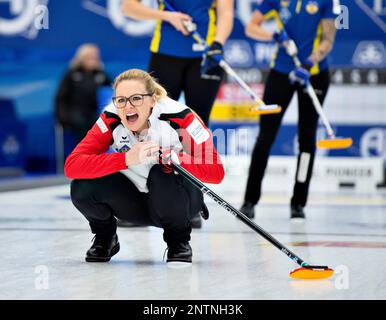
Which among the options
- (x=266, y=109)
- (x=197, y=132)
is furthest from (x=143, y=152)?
(x=266, y=109)

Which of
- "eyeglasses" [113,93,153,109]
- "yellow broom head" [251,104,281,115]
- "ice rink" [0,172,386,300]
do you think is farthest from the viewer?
"yellow broom head" [251,104,281,115]

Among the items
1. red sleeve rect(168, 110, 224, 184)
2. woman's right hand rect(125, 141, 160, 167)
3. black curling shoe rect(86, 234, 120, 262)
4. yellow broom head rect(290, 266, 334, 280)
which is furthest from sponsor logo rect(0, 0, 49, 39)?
yellow broom head rect(290, 266, 334, 280)

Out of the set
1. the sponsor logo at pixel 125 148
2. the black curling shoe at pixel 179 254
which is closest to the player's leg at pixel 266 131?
Result: the black curling shoe at pixel 179 254

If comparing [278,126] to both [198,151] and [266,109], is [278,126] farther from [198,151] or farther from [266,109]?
[198,151]

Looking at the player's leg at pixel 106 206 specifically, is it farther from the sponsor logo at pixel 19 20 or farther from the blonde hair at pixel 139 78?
the sponsor logo at pixel 19 20

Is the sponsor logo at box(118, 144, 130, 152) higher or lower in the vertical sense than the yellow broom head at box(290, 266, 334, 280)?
higher

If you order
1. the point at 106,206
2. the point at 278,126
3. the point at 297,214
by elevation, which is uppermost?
the point at 278,126

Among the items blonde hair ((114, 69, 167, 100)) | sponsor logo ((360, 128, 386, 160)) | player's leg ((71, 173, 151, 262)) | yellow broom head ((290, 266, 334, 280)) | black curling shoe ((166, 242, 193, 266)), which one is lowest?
sponsor logo ((360, 128, 386, 160))

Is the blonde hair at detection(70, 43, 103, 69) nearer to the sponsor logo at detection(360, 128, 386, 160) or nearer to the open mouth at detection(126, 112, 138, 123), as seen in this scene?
the sponsor logo at detection(360, 128, 386, 160)

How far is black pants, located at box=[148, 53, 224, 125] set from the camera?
4.46 meters

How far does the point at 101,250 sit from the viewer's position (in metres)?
3.37

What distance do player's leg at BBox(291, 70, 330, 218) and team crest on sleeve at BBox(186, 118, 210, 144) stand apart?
1.71 metres

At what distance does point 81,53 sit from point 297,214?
3684 mm
